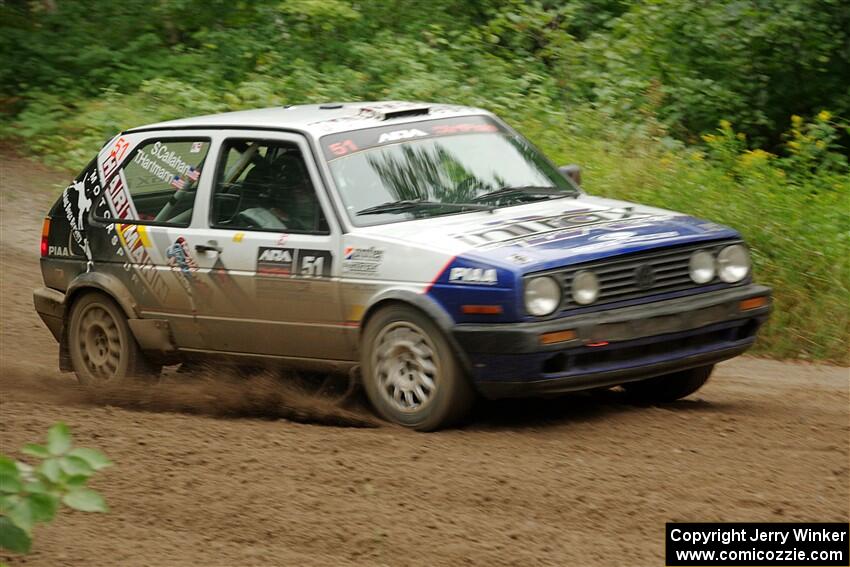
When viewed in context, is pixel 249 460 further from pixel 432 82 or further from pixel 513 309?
pixel 432 82

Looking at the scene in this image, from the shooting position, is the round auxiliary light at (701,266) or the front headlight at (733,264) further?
the front headlight at (733,264)

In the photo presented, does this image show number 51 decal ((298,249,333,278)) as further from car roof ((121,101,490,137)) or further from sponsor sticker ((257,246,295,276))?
car roof ((121,101,490,137))

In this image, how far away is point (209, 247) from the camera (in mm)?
7359

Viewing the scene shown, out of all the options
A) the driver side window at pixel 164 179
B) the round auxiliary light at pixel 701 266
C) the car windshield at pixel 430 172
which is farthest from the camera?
the driver side window at pixel 164 179

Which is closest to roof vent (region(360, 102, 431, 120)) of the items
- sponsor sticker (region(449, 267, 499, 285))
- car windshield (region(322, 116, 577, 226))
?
car windshield (region(322, 116, 577, 226))

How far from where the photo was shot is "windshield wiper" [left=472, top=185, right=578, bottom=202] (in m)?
7.16

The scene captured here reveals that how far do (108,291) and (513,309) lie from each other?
302cm

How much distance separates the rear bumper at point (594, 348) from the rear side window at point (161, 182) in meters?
2.32

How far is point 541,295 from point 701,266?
101 cm

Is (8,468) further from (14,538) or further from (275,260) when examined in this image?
(275,260)

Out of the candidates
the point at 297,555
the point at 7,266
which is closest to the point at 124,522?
the point at 297,555

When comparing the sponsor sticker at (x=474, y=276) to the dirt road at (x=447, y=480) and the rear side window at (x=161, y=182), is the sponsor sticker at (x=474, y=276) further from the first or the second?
the rear side window at (x=161, y=182)

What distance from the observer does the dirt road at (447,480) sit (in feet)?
15.2

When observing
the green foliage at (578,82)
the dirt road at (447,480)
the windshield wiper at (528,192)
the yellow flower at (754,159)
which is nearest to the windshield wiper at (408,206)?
the windshield wiper at (528,192)
